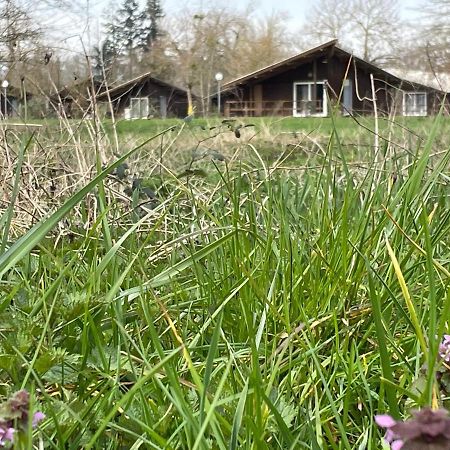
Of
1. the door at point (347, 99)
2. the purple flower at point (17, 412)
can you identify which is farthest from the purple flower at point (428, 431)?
the door at point (347, 99)

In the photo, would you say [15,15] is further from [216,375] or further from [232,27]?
[232,27]

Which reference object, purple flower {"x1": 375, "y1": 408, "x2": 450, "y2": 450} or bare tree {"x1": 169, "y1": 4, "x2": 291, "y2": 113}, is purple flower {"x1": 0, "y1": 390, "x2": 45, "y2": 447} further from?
bare tree {"x1": 169, "y1": 4, "x2": 291, "y2": 113}

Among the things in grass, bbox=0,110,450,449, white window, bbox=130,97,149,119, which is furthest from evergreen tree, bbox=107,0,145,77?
grass, bbox=0,110,450,449

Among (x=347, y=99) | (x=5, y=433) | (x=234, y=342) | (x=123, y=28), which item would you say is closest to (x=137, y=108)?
(x=123, y=28)

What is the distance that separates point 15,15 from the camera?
2336mm

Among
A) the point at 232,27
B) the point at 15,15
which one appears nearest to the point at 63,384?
the point at 15,15

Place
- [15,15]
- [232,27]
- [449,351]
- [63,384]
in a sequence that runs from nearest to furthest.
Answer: [449,351] < [63,384] < [15,15] < [232,27]

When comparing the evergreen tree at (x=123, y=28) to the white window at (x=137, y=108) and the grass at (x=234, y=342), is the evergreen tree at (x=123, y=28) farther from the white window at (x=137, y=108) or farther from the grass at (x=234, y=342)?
the grass at (x=234, y=342)

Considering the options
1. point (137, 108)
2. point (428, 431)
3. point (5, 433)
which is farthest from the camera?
point (137, 108)

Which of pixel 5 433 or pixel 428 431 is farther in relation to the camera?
pixel 5 433

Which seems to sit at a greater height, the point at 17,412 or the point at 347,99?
the point at 17,412

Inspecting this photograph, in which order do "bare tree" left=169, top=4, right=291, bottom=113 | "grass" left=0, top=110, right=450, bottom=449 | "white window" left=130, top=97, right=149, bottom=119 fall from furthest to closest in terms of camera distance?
"bare tree" left=169, top=4, right=291, bottom=113
"white window" left=130, top=97, right=149, bottom=119
"grass" left=0, top=110, right=450, bottom=449

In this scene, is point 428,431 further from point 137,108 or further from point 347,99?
point 347,99

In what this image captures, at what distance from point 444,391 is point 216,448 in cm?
20
